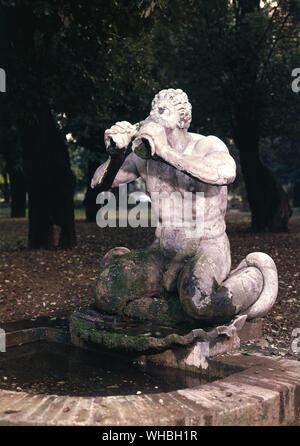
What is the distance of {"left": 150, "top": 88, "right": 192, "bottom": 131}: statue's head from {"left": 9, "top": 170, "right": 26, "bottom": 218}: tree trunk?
2425 centimetres

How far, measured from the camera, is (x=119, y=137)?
538 cm

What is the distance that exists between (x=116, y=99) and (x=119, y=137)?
11.8 meters

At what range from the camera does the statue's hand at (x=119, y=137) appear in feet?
17.7

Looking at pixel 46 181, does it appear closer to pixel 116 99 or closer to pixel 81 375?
pixel 116 99

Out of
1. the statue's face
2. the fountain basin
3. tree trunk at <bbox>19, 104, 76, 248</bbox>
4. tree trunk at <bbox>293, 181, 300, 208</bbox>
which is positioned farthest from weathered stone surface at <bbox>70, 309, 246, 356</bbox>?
tree trunk at <bbox>293, 181, 300, 208</bbox>

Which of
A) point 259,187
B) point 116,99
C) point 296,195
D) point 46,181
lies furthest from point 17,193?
point 296,195

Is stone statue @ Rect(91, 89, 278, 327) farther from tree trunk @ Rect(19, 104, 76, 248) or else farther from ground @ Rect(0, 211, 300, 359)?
tree trunk @ Rect(19, 104, 76, 248)

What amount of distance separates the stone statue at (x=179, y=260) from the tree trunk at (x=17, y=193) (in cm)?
2409

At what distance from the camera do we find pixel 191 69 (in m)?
18.8

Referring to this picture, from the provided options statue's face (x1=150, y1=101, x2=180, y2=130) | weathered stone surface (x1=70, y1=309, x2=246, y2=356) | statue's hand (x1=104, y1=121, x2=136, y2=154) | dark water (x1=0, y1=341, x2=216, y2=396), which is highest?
statue's face (x1=150, y1=101, x2=180, y2=130)

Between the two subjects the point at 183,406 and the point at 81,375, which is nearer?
the point at 183,406

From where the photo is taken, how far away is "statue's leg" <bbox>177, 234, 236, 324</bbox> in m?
Answer: 5.08
